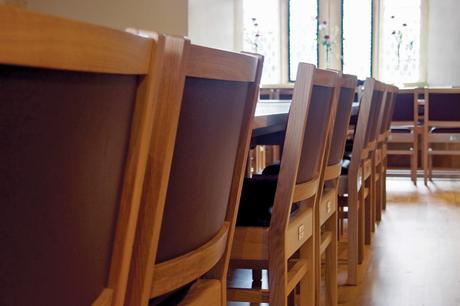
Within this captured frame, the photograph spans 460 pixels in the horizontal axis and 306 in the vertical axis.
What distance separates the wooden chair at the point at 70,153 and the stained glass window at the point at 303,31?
10.0 metres

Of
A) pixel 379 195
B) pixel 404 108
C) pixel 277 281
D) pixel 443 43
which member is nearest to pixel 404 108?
pixel 404 108

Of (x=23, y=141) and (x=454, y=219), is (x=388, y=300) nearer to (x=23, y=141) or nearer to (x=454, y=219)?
(x=454, y=219)

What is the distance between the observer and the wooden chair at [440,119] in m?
7.17

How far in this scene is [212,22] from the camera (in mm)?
10523

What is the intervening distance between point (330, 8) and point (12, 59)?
10283 mm

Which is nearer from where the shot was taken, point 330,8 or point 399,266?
point 399,266

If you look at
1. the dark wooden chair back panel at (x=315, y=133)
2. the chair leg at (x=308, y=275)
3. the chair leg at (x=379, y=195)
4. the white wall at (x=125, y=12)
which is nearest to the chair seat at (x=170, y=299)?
the dark wooden chair back panel at (x=315, y=133)

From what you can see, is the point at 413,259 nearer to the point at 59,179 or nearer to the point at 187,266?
the point at 187,266

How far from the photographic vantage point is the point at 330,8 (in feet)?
34.6

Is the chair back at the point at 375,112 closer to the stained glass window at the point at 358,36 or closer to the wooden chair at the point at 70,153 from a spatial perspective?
the wooden chair at the point at 70,153

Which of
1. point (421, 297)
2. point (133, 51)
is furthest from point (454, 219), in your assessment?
point (133, 51)

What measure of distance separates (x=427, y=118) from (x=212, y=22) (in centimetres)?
417

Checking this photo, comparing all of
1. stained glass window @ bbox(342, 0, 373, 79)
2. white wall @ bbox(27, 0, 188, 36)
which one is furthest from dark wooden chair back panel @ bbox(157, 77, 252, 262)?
stained glass window @ bbox(342, 0, 373, 79)

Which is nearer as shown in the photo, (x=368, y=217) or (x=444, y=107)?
(x=368, y=217)
